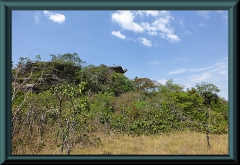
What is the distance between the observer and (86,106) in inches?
91.0

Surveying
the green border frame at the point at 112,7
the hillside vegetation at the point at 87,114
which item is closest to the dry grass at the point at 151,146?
the hillside vegetation at the point at 87,114

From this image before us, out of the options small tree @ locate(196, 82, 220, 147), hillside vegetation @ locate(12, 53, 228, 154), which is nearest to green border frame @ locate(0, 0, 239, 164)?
hillside vegetation @ locate(12, 53, 228, 154)

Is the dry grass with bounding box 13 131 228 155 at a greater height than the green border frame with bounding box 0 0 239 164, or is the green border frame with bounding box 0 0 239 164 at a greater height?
Result: the green border frame with bounding box 0 0 239 164

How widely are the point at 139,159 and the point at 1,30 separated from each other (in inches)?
37.9

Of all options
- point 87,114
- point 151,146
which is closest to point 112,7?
point 151,146

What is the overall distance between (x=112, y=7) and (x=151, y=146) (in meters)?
2.10

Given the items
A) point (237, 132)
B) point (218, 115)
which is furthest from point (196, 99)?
point (237, 132)

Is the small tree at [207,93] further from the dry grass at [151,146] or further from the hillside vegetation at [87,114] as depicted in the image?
the dry grass at [151,146]

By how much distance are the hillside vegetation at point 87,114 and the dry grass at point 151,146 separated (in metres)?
0.06

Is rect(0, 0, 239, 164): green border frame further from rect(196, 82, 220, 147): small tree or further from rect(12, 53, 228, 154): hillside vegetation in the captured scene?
rect(196, 82, 220, 147): small tree

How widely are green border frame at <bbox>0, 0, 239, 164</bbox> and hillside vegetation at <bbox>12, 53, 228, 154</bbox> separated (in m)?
0.81

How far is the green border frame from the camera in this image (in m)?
0.93

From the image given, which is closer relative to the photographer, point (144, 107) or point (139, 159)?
point (139, 159)
